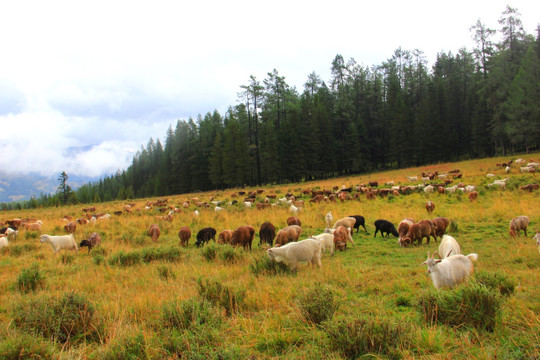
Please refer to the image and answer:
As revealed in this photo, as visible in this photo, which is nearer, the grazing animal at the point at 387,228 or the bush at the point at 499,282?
the bush at the point at 499,282

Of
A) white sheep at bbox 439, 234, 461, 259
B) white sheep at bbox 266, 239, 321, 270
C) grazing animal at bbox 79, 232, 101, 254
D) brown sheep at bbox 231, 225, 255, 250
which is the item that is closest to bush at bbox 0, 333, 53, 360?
white sheep at bbox 266, 239, 321, 270

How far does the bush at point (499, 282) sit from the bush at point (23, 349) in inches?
251

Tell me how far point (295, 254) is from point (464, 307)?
403 cm

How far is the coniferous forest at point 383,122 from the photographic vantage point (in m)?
41.3

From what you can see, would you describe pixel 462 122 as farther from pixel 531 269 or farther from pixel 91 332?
pixel 91 332

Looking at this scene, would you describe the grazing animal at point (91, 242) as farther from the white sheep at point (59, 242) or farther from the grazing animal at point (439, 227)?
the grazing animal at point (439, 227)

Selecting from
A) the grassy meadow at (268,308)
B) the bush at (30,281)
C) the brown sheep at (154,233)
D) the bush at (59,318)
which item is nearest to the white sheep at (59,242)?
the grassy meadow at (268,308)

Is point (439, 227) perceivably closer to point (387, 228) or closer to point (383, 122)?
point (387, 228)

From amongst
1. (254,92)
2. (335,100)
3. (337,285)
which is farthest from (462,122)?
(337,285)

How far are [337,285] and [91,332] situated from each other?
4.34 m

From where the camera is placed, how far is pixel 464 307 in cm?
406

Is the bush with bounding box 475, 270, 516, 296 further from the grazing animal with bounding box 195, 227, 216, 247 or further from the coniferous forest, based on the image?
the coniferous forest

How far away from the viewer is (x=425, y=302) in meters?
4.35

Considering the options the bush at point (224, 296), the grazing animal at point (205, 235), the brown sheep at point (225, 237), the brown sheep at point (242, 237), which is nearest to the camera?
the bush at point (224, 296)
